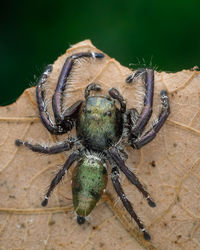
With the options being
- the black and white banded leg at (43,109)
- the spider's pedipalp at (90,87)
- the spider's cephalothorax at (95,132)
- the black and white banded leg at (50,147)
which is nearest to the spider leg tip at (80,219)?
the spider's cephalothorax at (95,132)

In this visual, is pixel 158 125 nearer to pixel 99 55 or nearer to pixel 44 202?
pixel 99 55

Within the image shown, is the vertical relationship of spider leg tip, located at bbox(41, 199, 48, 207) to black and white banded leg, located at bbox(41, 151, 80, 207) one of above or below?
below

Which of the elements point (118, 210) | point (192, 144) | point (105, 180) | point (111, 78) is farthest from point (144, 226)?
point (111, 78)

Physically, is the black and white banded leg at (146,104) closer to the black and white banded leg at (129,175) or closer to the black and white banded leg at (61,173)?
the black and white banded leg at (129,175)

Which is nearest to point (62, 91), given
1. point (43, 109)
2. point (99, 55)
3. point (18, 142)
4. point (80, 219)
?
point (43, 109)

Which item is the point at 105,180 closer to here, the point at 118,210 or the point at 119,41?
the point at 118,210

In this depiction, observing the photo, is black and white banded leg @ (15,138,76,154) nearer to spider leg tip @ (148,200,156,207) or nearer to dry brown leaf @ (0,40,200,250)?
dry brown leaf @ (0,40,200,250)

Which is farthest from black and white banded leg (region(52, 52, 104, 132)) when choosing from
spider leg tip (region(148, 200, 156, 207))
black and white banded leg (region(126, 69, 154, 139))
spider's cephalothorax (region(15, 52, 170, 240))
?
spider leg tip (region(148, 200, 156, 207))
